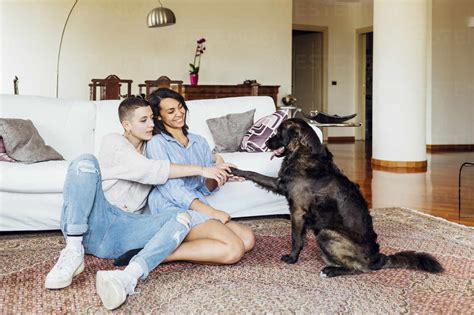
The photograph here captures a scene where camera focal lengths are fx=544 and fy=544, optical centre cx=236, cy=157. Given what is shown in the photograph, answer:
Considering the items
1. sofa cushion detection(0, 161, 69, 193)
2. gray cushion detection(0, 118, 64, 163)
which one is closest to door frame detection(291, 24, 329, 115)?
gray cushion detection(0, 118, 64, 163)

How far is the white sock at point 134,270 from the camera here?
1.99 metres

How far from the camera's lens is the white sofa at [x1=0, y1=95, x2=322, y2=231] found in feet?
10.7

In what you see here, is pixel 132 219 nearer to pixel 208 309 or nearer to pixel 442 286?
pixel 208 309

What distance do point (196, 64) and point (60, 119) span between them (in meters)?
5.08

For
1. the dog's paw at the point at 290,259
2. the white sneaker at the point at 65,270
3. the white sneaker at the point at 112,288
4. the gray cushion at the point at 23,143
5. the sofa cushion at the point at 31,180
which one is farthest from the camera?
the gray cushion at the point at 23,143

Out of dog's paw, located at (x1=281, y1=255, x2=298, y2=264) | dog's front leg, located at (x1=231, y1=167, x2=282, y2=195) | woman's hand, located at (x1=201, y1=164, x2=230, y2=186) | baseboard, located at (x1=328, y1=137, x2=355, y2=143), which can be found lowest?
dog's paw, located at (x1=281, y1=255, x2=298, y2=264)

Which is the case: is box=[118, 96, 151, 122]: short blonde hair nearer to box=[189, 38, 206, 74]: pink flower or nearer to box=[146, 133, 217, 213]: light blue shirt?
box=[146, 133, 217, 213]: light blue shirt

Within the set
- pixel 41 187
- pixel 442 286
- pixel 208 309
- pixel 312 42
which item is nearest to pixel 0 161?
pixel 41 187

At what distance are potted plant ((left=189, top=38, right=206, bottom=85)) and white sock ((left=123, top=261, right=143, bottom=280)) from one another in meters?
6.40

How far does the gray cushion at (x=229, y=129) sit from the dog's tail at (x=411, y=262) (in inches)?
70.2

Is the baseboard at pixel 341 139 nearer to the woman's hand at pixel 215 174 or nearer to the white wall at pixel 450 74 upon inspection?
the white wall at pixel 450 74

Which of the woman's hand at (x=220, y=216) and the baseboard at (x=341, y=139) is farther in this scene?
the baseboard at (x=341, y=139)

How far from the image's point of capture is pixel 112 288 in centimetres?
188

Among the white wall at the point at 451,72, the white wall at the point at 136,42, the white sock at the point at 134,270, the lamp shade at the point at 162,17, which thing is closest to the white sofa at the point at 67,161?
the white sock at the point at 134,270
